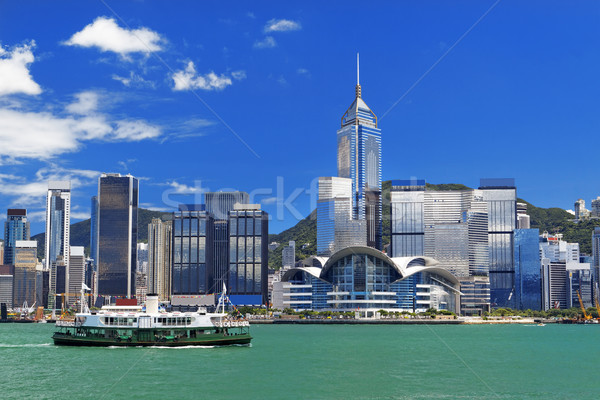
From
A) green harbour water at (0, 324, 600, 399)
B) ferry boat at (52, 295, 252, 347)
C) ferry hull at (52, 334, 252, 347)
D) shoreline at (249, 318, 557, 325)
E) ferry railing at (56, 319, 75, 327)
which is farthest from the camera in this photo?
shoreline at (249, 318, 557, 325)

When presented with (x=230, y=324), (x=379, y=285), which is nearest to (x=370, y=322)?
(x=379, y=285)

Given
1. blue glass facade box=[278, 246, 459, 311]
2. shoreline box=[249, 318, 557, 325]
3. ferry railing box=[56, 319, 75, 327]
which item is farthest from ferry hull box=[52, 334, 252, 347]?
blue glass facade box=[278, 246, 459, 311]

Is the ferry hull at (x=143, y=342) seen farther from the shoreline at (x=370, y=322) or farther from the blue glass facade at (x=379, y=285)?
the blue glass facade at (x=379, y=285)

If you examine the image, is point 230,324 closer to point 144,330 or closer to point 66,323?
point 144,330

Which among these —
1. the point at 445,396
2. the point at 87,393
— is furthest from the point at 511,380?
the point at 87,393

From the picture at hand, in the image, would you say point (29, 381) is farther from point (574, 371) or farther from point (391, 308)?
point (391, 308)

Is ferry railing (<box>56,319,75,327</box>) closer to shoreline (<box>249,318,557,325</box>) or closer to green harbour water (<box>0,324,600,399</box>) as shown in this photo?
green harbour water (<box>0,324,600,399</box>)

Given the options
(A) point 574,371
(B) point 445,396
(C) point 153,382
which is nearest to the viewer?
(B) point 445,396

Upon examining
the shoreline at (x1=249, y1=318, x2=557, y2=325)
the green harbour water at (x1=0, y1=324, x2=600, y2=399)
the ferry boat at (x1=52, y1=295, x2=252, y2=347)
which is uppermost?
the ferry boat at (x1=52, y1=295, x2=252, y2=347)
